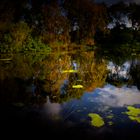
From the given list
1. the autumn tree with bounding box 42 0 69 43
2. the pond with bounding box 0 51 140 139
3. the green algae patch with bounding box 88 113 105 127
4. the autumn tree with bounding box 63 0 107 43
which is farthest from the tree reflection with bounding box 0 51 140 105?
the autumn tree with bounding box 63 0 107 43

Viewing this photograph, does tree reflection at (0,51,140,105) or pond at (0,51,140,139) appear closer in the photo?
pond at (0,51,140,139)

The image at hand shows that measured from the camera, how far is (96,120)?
7.09 m

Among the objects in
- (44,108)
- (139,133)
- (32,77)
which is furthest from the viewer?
(32,77)

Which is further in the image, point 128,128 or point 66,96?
point 66,96

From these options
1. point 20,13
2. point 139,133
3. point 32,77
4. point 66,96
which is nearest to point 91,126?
point 139,133

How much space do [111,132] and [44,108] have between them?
2.44 meters

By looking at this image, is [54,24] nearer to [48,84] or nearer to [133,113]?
[48,84]

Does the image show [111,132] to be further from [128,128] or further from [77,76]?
[77,76]

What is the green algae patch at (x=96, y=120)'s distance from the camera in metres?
6.81

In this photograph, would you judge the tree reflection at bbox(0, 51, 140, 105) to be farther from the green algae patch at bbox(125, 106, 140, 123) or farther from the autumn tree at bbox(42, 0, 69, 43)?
the autumn tree at bbox(42, 0, 69, 43)

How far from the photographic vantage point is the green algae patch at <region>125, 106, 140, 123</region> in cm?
724

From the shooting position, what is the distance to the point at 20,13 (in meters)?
37.8

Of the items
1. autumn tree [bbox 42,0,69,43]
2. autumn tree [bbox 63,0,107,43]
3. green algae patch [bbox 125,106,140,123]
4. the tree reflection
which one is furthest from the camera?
autumn tree [bbox 63,0,107,43]

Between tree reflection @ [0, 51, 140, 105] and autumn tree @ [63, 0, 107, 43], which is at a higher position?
autumn tree @ [63, 0, 107, 43]
